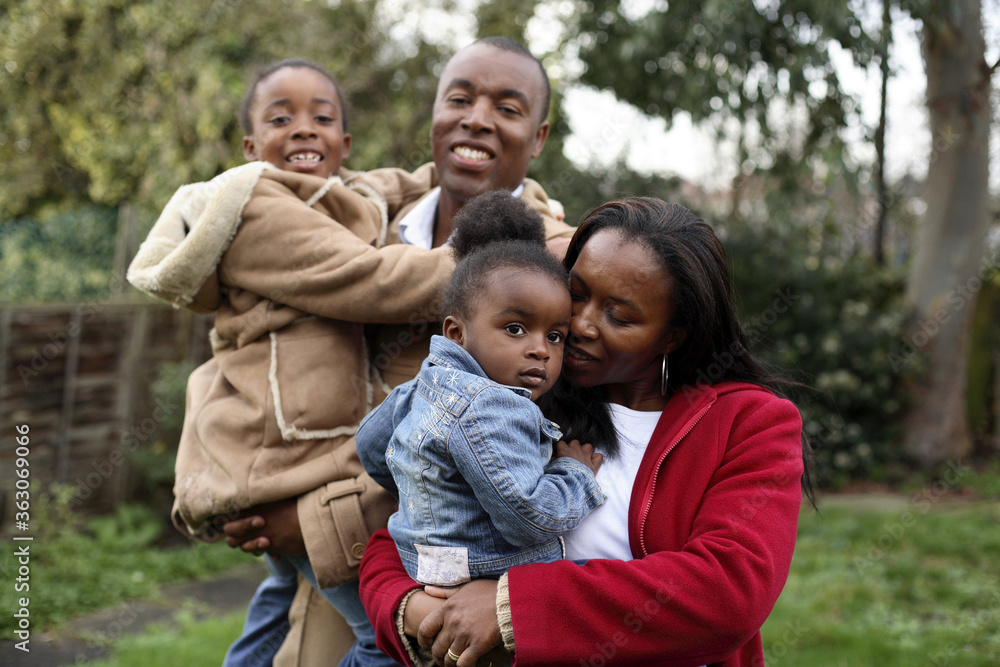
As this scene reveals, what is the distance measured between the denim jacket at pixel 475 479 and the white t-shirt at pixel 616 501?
0.08m

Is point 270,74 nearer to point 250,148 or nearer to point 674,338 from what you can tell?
point 250,148

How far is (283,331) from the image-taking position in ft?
7.55

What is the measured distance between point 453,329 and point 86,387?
503cm

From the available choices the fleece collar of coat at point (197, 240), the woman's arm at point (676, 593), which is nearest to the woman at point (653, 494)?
Result: the woman's arm at point (676, 593)

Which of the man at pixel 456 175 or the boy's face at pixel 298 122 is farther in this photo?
the boy's face at pixel 298 122

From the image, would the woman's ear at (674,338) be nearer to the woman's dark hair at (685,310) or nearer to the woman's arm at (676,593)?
the woman's dark hair at (685,310)

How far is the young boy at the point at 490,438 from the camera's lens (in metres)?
1.60

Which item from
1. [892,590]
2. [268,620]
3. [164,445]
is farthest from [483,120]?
[164,445]

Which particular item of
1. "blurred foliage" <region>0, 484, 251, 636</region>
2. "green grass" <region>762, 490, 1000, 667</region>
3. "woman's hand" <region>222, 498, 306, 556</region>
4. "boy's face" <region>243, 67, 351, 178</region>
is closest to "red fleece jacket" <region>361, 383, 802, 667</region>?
"woman's hand" <region>222, 498, 306, 556</region>

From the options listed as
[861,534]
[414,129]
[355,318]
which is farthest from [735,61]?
[355,318]

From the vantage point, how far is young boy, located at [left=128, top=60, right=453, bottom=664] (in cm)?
214

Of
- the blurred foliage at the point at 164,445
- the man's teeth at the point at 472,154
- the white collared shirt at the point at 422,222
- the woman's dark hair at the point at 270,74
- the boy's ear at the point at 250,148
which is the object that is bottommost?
the blurred foliage at the point at 164,445

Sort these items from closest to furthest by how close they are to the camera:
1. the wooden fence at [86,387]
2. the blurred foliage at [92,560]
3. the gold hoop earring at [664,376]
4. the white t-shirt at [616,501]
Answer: the white t-shirt at [616,501] < the gold hoop earring at [664,376] < the blurred foliage at [92,560] < the wooden fence at [86,387]

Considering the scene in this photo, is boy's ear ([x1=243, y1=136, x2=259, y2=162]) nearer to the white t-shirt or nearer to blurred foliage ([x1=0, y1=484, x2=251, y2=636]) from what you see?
the white t-shirt
